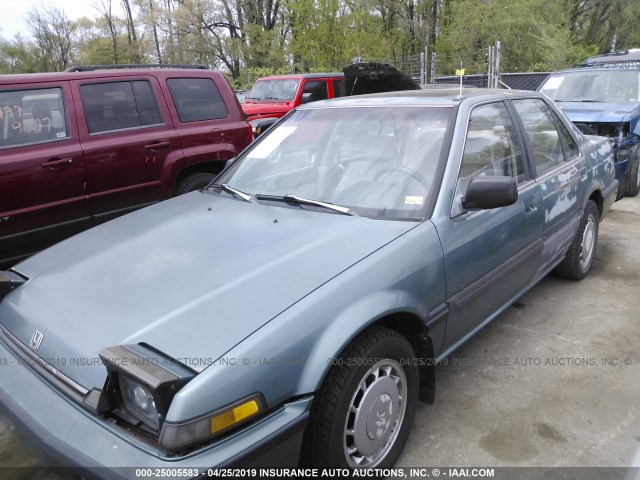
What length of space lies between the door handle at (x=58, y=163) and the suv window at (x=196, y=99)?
127cm

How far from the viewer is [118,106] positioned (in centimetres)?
486

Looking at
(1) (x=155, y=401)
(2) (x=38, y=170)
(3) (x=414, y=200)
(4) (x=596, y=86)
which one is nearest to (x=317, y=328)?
(1) (x=155, y=401)

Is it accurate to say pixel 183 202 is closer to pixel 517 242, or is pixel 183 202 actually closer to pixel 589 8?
pixel 517 242

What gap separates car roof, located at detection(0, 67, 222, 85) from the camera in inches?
172

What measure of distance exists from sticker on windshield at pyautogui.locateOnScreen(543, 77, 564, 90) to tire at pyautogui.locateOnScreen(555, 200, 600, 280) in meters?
4.70

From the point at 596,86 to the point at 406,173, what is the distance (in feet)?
22.4

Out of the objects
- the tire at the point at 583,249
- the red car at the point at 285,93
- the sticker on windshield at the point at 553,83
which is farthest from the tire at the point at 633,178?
the red car at the point at 285,93

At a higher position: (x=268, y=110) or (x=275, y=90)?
(x=275, y=90)

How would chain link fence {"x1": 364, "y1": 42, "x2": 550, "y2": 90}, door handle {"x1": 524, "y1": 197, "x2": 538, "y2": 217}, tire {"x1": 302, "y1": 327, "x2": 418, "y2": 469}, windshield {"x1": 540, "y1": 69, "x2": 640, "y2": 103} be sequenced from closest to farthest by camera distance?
tire {"x1": 302, "y1": 327, "x2": 418, "y2": 469} → door handle {"x1": 524, "y1": 197, "x2": 538, "y2": 217} → windshield {"x1": 540, "y1": 69, "x2": 640, "y2": 103} → chain link fence {"x1": 364, "y1": 42, "x2": 550, "y2": 90}

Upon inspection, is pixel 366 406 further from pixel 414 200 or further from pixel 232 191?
pixel 232 191

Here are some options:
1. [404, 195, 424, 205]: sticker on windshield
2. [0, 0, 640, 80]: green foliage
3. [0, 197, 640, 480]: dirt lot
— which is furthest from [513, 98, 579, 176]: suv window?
[0, 0, 640, 80]: green foliage

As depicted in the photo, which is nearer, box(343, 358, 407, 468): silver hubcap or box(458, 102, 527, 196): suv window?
box(343, 358, 407, 468): silver hubcap

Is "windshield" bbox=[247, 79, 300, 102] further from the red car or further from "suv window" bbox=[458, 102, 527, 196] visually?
"suv window" bbox=[458, 102, 527, 196]

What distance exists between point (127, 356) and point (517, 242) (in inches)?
89.4
